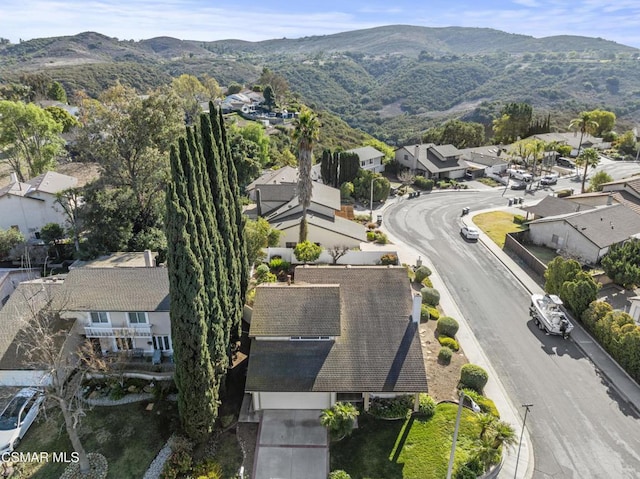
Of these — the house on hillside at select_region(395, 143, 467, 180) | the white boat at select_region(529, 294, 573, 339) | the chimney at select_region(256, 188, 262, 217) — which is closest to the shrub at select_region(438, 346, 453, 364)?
the white boat at select_region(529, 294, 573, 339)

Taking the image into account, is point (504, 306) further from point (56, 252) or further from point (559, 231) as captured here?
point (56, 252)

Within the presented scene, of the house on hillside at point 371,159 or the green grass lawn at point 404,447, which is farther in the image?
the house on hillside at point 371,159

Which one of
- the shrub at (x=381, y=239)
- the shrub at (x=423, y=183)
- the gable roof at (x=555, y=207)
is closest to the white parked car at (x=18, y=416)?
the shrub at (x=381, y=239)

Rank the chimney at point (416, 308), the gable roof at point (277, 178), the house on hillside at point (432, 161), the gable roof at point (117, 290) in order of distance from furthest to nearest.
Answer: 1. the house on hillside at point (432, 161)
2. the gable roof at point (277, 178)
3. the gable roof at point (117, 290)
4. the chimney at point (416, 308)

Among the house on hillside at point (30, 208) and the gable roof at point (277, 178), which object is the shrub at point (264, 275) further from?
the house on hillside at point (30, 208)

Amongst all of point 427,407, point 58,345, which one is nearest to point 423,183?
point 427,407

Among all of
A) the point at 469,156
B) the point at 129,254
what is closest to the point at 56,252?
the point at 129,254

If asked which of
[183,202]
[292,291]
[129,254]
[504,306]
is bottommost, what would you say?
[504,306]
